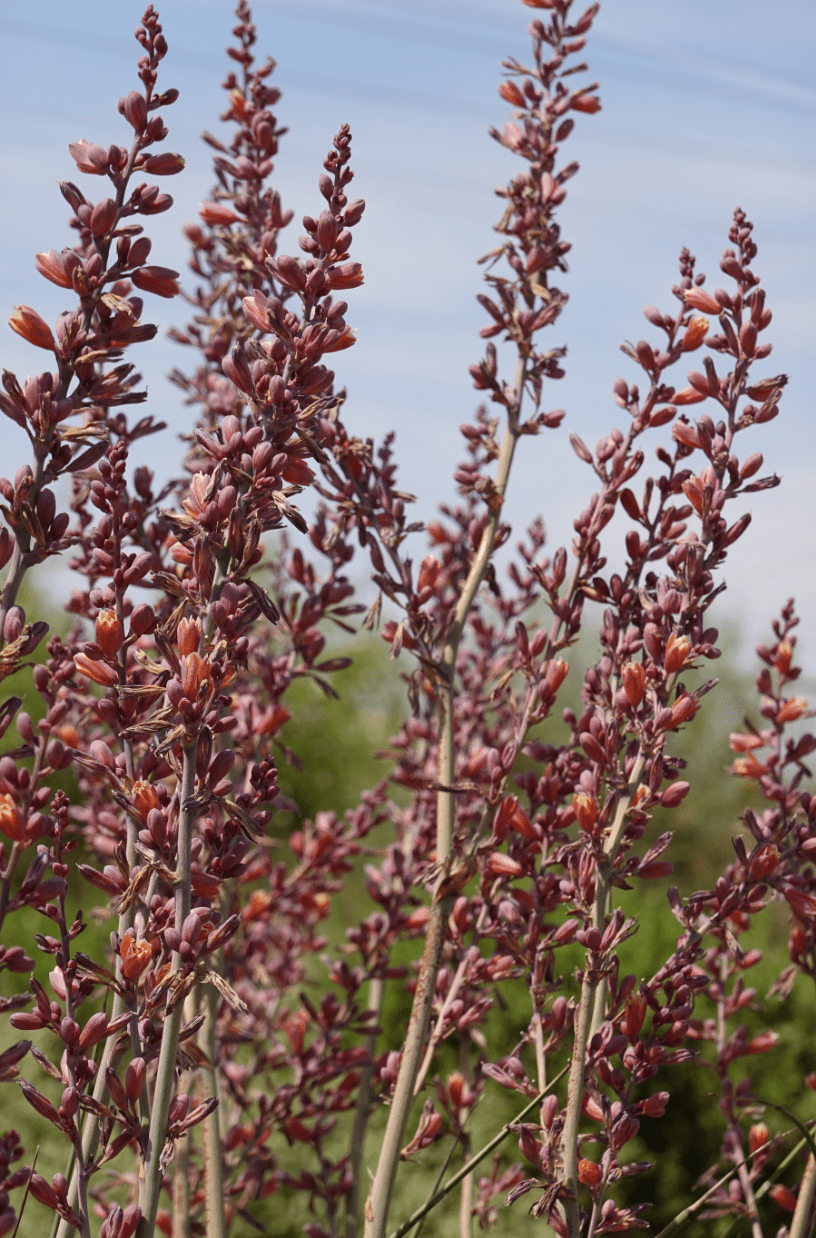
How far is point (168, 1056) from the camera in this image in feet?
4.51

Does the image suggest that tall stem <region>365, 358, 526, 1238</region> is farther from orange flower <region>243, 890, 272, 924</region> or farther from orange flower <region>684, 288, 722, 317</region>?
orange flower <region>243, 890, 272, 924</region>

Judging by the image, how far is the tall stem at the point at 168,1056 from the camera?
53.4 inches

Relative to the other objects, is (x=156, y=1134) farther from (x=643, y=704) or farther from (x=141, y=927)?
(x=643, y=704)

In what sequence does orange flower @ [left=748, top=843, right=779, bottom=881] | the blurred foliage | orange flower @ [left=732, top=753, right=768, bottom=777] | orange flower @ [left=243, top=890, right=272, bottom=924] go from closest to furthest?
orange flower @ [left=748, top=843, right=779, bottom=881], orange flower @ [left=732, top=753, right=768, bottom=777], orange flower @ [left=243, top=890, right=272, bottom=924], the blurred foliage

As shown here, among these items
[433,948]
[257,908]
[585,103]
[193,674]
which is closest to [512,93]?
[585,103]

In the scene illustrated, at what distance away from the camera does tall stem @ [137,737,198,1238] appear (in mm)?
1357

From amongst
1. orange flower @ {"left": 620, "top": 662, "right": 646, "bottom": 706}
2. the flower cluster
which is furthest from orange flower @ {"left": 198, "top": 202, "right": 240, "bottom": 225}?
orange flower @ {"left": 620, "top": 662, "right": 646, "bottom": 706}

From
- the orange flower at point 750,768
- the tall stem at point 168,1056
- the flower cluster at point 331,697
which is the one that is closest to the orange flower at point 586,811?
the flower cluster at point 331,697

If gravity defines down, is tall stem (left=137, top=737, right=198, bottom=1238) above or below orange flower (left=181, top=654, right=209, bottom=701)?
below

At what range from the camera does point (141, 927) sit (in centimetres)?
150

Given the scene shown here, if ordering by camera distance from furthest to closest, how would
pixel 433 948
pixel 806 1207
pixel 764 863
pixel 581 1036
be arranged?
pixel 806 1207, pixel 433 948, pixel 764 863, pixel 581 1036

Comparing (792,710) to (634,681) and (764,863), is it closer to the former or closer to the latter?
(764,863)

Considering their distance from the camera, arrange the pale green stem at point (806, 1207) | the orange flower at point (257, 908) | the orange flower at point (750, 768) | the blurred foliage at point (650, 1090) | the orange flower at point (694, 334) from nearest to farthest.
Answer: the orange flower at point (694, 334) → the pale green stem at point (806, 1207) → the orange flower at point (750, 768) → the orange flower at point (257, 908) → the blurred foliage at point (650, 1090)

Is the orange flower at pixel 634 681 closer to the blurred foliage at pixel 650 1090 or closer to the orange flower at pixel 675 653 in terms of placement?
the orange flower at pixel 675 653
